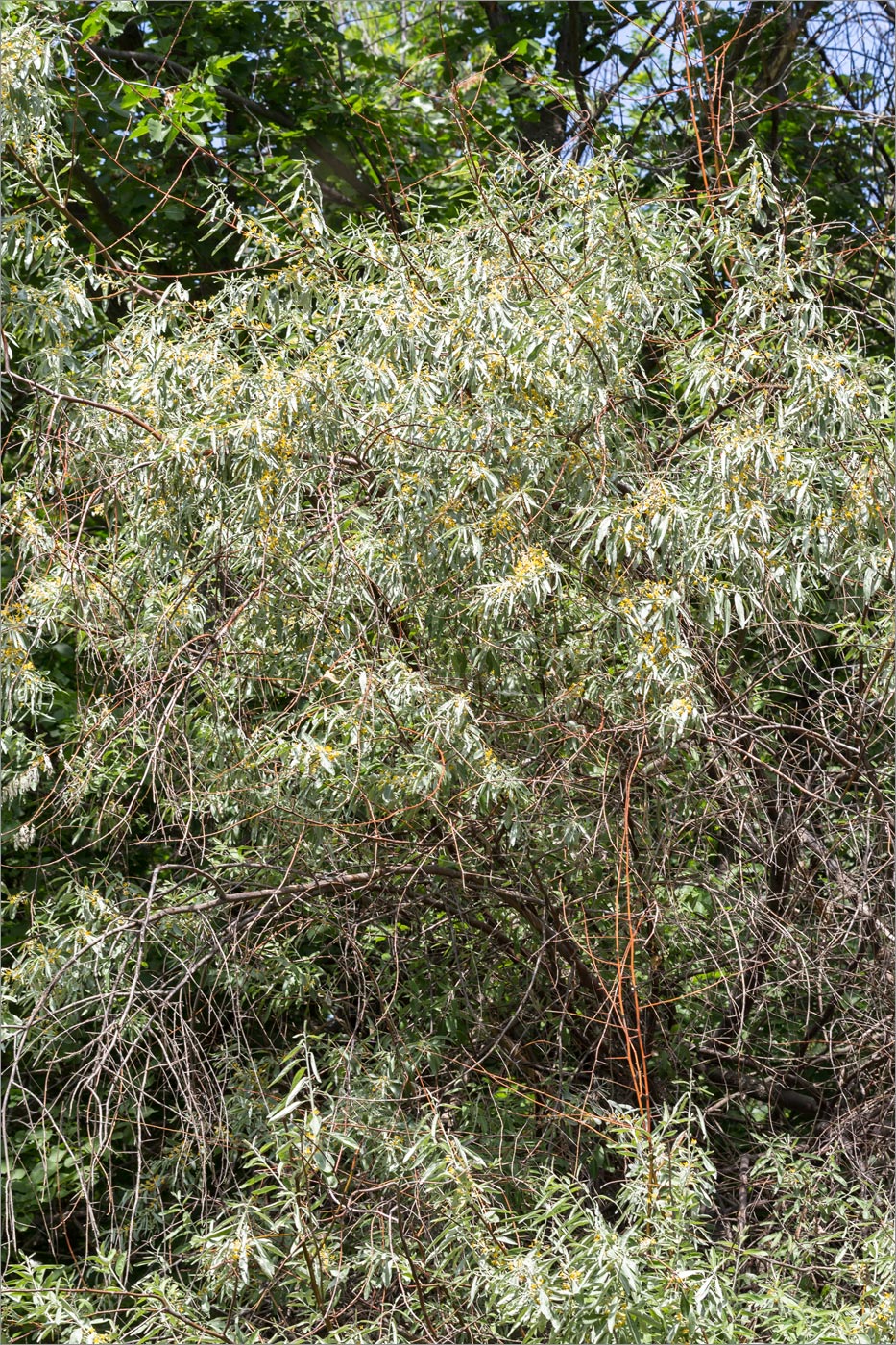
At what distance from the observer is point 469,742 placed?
266 centimetres

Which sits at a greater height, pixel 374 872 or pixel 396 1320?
pixel 374 872

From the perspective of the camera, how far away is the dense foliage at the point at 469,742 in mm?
2670

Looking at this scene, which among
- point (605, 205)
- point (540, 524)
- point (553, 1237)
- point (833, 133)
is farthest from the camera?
point (833, 133)

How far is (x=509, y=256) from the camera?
3.03 meters

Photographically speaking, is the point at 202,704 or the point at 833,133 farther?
the point at 833,133

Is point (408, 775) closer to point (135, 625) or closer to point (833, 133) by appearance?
point (135, 625)

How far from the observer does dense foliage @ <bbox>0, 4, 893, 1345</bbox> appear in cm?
267

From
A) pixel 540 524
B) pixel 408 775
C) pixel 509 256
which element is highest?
pixel 509 256

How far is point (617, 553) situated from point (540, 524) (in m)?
0.21

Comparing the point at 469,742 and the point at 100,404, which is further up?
the point at 100,404

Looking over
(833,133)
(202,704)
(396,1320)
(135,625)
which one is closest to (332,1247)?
(396,1320)

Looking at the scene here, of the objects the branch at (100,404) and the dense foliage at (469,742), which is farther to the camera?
the branch at (100,404)

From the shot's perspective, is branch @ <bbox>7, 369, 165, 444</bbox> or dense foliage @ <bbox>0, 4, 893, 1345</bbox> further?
branch @ <bbox>7, 369, 165, 444</bbox>

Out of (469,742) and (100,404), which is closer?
(469,742)
